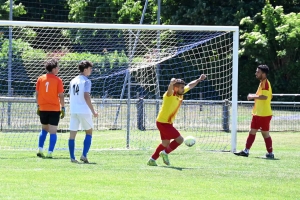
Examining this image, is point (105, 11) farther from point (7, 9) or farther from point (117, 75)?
point (117, 75)

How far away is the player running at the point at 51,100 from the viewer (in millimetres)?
13523

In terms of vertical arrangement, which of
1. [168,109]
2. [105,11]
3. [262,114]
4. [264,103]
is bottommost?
[262,114]

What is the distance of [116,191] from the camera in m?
9.41

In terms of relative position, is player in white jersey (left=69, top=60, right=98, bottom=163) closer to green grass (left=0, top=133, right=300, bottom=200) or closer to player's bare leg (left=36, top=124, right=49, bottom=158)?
green grass (left=0, top=133, right=300, bottom=200)

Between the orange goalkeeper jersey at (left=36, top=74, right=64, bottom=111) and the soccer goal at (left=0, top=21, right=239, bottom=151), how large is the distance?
1.71m

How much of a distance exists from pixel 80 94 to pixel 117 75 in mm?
7859

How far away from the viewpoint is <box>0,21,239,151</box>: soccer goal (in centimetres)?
1712

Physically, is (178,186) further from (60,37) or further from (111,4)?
(111,4)

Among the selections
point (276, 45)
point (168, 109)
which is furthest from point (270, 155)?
point (276, 45)

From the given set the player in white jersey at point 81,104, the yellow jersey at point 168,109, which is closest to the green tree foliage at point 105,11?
the player in white jersey at point 81,104

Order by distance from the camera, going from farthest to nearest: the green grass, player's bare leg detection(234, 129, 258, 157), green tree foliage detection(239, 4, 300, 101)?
1. green tree foliage detection(239, 4, 300, 101)
2. player's bare leg detection(234, 129, 258, 157)
3. the green grass

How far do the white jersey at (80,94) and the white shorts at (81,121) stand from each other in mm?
73

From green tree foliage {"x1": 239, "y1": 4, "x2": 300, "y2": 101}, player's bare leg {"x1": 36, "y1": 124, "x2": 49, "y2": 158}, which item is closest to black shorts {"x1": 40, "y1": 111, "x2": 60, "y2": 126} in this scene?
player's bare leg {"x1": 36, "y1": 124, "x2": 49, "y2": 158}

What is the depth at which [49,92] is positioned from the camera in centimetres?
1352
